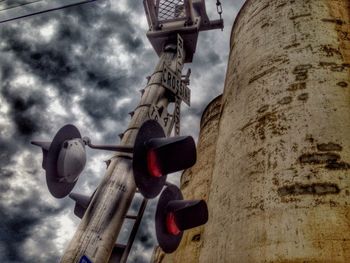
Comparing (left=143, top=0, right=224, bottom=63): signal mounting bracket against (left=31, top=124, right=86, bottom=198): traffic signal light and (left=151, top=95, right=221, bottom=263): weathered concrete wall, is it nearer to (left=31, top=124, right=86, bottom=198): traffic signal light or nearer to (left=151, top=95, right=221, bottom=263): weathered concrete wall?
(left=31, top=124, right=86, bottom=198): traffic signal light

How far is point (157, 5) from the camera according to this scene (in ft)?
14.5

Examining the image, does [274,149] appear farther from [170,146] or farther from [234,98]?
[170,146]

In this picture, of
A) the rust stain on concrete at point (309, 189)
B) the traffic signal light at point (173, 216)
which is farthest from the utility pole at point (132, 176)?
the rust stain on concrete at point (309, 189)

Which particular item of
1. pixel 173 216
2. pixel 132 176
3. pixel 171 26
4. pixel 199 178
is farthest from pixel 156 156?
pixel 199 178

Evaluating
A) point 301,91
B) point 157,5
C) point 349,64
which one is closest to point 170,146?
point 157,5

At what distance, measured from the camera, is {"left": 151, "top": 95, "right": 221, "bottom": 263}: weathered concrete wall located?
8297 millimetres

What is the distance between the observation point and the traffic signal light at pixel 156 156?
2.38 metres

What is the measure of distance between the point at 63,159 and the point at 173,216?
1083 mm

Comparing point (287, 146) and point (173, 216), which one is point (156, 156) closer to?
point (173, 216)

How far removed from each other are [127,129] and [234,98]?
13.1 ft

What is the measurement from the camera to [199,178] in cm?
1048

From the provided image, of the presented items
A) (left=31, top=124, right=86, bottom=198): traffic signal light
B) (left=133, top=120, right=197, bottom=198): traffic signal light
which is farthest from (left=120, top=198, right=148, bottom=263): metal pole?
(left=31, top=124, right=86, bottom=198): traffic signal light

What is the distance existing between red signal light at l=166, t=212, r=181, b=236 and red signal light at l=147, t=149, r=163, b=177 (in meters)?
0.57

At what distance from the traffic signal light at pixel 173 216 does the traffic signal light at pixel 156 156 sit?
423 mm
